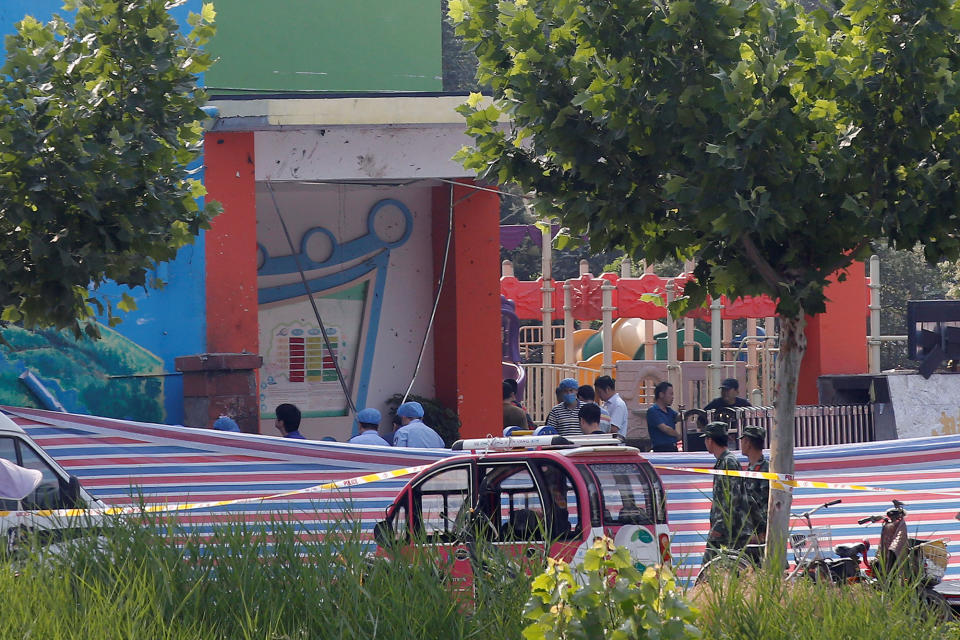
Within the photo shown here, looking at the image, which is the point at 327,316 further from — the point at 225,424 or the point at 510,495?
the point at 510,495

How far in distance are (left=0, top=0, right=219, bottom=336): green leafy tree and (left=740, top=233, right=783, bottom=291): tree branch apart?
4030 mm

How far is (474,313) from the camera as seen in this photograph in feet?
55.6

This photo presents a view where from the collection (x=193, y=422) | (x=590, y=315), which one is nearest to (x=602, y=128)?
(x=193, y=422)

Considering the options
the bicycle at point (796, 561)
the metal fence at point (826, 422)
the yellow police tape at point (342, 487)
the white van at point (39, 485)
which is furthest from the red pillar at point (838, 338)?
the white van at point (39, 485)

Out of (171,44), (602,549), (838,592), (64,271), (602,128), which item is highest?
(171,44)

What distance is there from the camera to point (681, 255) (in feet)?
28.7

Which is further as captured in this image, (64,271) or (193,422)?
(193,422)

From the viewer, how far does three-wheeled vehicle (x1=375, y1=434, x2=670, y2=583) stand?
8.24m

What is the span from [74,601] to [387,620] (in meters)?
1.47

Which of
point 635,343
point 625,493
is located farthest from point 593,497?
point 635,343

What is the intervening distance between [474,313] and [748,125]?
9.66 m

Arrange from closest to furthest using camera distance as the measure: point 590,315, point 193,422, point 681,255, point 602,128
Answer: point 602,128
point 681,255
point 193,422
point 590,315

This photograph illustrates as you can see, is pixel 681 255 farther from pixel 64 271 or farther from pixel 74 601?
pixel 74 601

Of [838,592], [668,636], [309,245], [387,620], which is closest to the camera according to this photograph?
[668,636]
